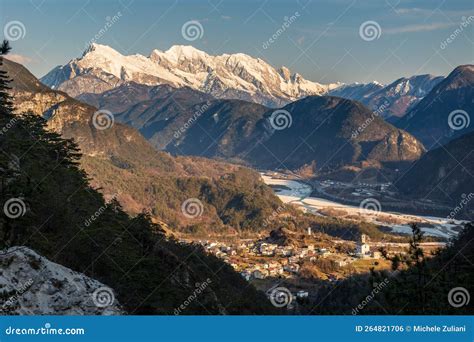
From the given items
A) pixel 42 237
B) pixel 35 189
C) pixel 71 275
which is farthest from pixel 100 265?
pixel 71 275

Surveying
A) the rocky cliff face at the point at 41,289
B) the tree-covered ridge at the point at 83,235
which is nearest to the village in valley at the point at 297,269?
the tree-covered ridge at the point at 83,235

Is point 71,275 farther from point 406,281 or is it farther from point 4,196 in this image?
point 406,281

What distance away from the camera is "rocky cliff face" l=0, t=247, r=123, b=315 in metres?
24.9

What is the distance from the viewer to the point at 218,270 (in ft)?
332

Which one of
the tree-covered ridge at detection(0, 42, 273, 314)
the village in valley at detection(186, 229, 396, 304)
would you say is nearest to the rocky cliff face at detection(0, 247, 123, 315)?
the tree-covered ridge at detection(0, 42, 273, 314)

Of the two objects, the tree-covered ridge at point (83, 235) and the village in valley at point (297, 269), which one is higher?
the village in valley at point (297, 269)

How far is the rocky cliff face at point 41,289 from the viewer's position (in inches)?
981

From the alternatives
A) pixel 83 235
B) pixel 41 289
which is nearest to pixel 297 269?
pixel 83 235

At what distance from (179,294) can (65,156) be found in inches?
1676

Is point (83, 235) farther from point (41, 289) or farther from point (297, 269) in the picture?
point (297, 269)

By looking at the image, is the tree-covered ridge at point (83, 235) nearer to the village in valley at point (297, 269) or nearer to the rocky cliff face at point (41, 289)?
the rocky cliff face at point (41, 289)

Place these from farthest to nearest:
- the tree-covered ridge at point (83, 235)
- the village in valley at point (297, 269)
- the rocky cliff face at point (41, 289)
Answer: the village in valley at point (297, 269), the tree-covered ridge at point (83, 235), the rocky cliff face at point (41, 289)

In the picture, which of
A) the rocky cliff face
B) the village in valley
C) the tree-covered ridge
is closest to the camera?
the rocky cliff face

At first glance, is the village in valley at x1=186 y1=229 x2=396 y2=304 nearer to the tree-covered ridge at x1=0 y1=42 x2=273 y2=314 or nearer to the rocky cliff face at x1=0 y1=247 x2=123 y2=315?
the tree-covered ridge at x1=0 y1=42 x2=273 y2=314
